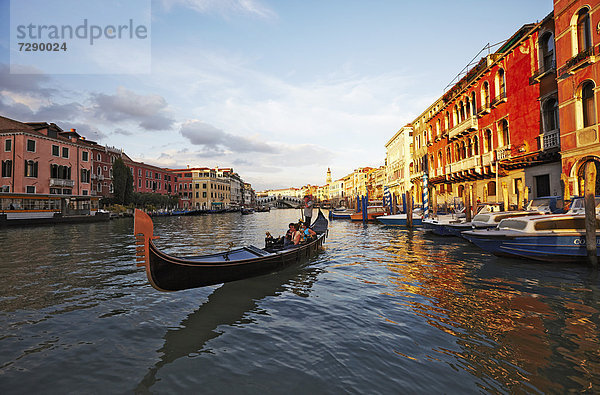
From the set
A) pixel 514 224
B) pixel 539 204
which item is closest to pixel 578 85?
pixel 539 204

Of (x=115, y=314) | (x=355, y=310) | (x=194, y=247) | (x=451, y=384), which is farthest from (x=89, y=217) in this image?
(x=451, y=384)

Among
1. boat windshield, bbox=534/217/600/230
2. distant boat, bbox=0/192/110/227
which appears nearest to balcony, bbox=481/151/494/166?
boat windshield, bbox=534/217/600/230

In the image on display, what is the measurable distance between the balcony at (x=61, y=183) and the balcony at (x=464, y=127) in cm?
3652

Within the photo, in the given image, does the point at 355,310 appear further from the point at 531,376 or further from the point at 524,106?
the point at 524,106

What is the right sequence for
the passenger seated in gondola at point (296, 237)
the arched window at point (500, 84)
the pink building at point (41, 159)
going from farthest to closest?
the pink building at point (41, 159) < the arched window at point (500, 84) < the passenger seated in gondola at point (296, 237)

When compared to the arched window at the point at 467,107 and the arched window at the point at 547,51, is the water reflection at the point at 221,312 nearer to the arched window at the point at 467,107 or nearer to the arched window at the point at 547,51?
the arched window at the point at 547,51

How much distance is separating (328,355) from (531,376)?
2198mm

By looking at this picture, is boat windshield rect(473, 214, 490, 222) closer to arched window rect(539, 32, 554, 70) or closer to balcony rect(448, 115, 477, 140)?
arched window rect(539, 32, 554, 70)

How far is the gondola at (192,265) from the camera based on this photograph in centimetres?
467

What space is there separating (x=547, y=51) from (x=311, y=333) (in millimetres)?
17792

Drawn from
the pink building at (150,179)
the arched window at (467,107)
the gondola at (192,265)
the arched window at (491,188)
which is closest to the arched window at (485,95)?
the arched window at (467,107)

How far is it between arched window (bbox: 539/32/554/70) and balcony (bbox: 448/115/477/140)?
17.6 feet

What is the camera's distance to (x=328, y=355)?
3887mm

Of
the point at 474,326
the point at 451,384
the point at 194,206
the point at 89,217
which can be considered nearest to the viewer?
the point at 451,384
